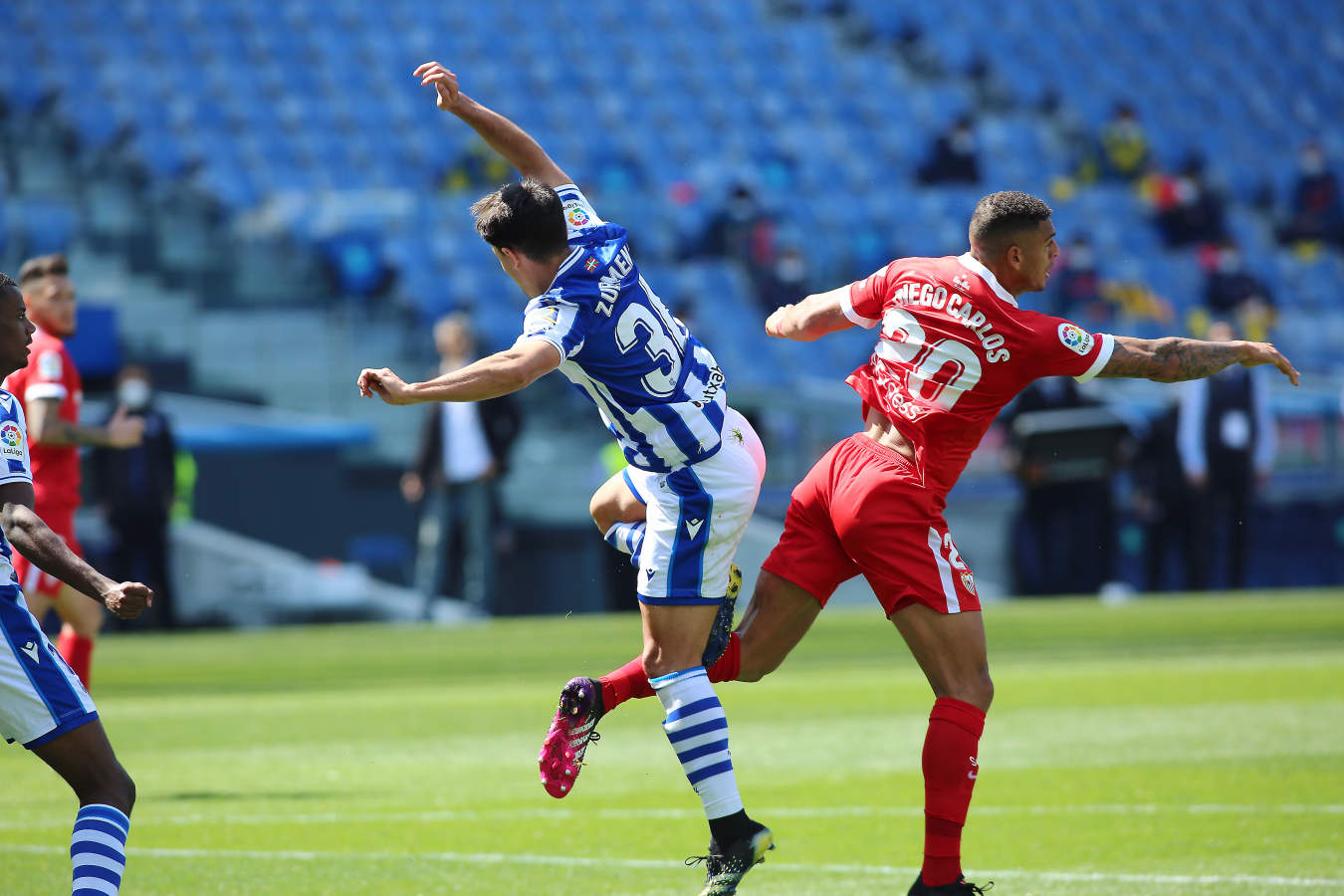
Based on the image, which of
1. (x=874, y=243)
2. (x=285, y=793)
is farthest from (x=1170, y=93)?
(x=285, y=793)

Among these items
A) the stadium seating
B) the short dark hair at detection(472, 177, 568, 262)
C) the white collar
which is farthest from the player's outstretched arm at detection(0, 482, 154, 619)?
the stadium seating

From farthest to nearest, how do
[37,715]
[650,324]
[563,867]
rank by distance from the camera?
[563,867] → [650,324] → [37,715]

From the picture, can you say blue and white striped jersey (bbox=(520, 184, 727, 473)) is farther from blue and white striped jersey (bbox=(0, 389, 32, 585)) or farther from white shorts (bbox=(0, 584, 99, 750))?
white shorts (bbox=(0, 584, 99, 750))

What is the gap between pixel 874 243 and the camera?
72.4 ft

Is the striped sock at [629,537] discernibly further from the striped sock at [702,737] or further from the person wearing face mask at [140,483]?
the person wearing face mask at [140,483]

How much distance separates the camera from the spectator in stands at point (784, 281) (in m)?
20.4

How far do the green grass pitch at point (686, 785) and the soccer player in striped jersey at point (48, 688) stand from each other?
47.4 inches

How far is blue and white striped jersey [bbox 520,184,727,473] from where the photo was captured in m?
4.79

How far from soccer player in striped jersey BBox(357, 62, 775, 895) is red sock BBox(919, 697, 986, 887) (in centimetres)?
48

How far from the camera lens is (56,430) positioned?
7.27 meters

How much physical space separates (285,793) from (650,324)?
3238 millimetres

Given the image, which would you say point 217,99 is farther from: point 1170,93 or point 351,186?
point 1170,93

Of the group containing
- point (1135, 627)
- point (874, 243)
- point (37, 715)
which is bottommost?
point (1135, 627)

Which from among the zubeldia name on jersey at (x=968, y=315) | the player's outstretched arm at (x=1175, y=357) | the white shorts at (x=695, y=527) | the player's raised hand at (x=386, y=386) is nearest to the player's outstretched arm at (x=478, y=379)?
the player's raised hand at (x=386, y=386)
